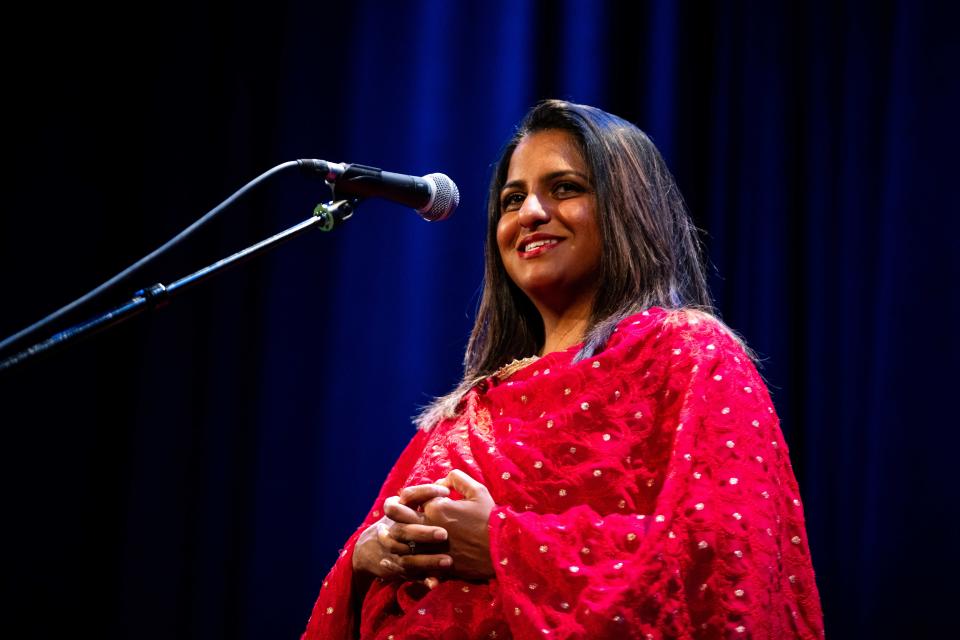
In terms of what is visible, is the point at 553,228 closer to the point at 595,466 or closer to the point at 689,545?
the point at 595,466

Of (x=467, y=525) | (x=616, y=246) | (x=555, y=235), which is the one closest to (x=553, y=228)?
(x=555, y=235)

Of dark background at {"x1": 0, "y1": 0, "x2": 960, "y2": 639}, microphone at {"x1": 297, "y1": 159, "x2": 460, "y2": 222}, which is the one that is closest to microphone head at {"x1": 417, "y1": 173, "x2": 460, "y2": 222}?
microphone at {"x1": 297, "y1": 159, "x2": 460, "y2": 222}

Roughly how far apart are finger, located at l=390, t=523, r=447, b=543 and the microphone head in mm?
541

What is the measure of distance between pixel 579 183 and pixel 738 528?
32.5 inches

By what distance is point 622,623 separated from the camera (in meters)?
1.17

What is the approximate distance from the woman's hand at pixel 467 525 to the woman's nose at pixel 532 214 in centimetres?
60

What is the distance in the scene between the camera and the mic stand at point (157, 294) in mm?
1191

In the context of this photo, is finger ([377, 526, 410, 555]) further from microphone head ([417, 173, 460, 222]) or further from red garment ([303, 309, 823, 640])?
microphone head ([417, 173, 460, 222])

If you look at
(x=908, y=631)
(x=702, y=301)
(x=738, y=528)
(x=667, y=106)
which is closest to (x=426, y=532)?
(x=738, y=528)

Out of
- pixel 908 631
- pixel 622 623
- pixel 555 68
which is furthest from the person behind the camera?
pixel 555 68

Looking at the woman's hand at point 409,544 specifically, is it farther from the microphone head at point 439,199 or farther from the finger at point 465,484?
the microphone head at point 439,199

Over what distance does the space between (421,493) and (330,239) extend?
5.06 feet

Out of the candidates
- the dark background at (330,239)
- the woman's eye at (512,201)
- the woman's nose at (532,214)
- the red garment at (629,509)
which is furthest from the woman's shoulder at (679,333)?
the dark background at (330,239)

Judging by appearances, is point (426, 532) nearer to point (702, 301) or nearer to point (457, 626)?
point (457, 626)
